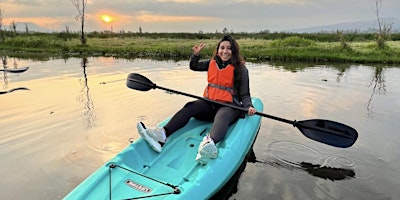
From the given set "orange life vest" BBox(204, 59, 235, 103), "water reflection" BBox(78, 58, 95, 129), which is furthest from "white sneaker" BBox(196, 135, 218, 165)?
"water reflection" BBox(78, 58, 95, 129)

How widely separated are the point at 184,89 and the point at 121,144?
12.9ft

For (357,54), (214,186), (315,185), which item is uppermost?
(357,54)

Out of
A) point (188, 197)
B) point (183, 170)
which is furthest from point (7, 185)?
point (188, 197)

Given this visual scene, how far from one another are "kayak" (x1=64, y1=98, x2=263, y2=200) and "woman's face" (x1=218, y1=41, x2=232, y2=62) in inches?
30.3

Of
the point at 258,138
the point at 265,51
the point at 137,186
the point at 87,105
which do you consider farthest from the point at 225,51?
the point at 265,51

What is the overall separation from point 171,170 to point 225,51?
1647mm

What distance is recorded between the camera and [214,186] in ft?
9.76

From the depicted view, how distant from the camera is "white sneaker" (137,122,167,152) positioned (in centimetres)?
349

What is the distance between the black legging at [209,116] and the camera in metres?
3.60

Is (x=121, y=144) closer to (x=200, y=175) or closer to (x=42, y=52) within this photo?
(x=200, y=175)

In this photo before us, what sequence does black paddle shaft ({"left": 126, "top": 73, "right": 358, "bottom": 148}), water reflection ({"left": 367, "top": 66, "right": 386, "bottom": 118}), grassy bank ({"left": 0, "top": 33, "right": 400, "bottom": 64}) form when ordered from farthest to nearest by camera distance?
grassy bank ({"left": 0, "top": 33, "right": 400, "bottom": 64}), water reflection ({"left": 367, "top": 66, "right": 386, "bottom": 118}), black paddle shaft ({"left": 126, "top": 73, "right": 358, "bottom": 148})

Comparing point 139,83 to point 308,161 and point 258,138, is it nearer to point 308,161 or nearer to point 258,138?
point 258,138

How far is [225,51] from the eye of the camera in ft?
13.6

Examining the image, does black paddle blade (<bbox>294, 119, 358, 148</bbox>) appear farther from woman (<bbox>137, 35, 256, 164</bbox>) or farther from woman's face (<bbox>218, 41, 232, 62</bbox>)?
woman's face (<bbox>218, 41, 232, 62</bbox>)
